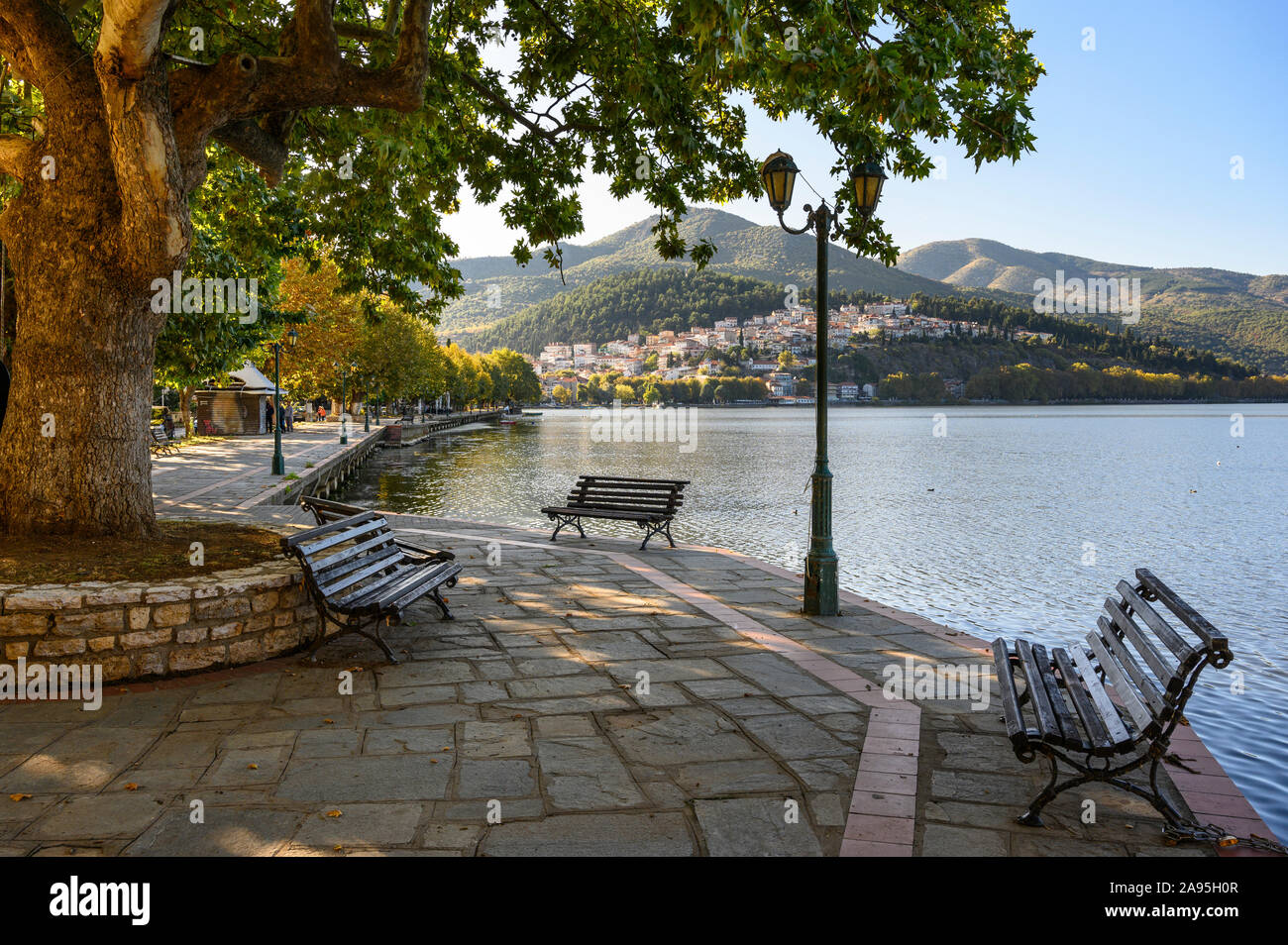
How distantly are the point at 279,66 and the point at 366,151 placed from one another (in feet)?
14.1

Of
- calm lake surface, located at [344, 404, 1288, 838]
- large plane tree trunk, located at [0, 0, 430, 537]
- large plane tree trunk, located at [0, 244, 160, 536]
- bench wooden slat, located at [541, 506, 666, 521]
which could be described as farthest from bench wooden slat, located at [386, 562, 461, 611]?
calm lake surface, located at [344, 404, 1288, 838]

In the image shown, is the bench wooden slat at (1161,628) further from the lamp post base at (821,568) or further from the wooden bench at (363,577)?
the wooden bench at (363,577)

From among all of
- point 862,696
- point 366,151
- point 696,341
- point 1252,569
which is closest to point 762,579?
point 862,696

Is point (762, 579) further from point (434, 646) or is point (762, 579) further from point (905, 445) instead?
point (905, 445)

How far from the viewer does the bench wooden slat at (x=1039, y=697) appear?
3426 mm

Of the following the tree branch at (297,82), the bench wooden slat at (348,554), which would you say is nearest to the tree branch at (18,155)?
the tree branch at (297,82)

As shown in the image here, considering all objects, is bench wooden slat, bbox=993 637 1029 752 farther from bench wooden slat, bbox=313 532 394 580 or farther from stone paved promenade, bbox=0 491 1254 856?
bench wooden slat, bbox=313 532 394 580

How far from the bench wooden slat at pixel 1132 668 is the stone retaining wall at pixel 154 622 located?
16.2 ft

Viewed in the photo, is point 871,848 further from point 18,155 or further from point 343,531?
point 18,155

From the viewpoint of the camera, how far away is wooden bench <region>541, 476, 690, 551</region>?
10555 mm

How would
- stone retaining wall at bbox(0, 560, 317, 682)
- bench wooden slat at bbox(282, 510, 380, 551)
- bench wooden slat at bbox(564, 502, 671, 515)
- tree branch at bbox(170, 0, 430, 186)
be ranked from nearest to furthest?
stone retaining wall at bbox(0, 560, 317, 682), bench wooden slat at bbox(282, 510, 380, 551), tree branch at bbox(170, 0, 430, 186), bench wooden slat at bbox(564, 502, 671, 515)

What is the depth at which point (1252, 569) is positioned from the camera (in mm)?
14898

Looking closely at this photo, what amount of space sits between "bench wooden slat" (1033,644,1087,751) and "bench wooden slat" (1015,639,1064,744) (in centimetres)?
2

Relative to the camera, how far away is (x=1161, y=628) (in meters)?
3.57
